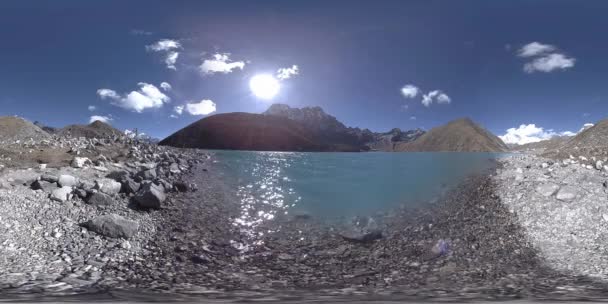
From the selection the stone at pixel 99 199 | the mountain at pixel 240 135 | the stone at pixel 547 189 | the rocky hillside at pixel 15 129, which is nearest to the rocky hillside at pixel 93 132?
the rocky hillside at pixel 15 129

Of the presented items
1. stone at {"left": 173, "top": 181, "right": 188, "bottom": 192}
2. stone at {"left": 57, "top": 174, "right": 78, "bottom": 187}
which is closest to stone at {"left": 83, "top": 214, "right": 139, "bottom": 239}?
stone at {"left": 57, "top": 174, "right": 78, "bottom": 187}

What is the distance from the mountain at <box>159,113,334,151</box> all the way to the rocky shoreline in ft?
269

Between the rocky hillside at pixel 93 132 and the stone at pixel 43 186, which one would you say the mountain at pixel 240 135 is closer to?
the rocky hillside at pixel 93 132

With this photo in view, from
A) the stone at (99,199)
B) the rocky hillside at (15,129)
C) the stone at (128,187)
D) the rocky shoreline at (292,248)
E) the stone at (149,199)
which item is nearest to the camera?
the rocky shoreline at (292,248)

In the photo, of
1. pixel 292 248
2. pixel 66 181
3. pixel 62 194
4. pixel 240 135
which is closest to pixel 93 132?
pixel 66 181

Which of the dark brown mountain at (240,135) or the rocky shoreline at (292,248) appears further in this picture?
the dark brown mountain at (240,135)

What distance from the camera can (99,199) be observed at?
13.8 metres

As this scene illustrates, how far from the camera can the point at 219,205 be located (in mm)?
17797

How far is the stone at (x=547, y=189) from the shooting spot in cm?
1365

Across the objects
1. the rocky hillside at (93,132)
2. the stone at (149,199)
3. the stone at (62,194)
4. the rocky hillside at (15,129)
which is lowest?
the stone at (149,199)

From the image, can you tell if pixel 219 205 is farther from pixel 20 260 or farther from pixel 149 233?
pixel 20 260

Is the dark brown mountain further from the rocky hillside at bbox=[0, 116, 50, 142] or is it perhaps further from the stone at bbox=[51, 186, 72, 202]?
the stone at bbox=[51, 186, 72, 202]

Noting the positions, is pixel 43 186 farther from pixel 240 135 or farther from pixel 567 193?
pixel 240 135

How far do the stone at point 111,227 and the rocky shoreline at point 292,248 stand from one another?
33mm
